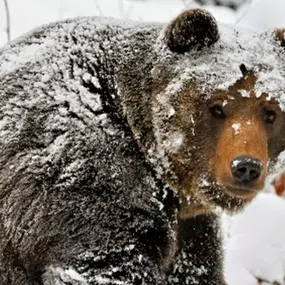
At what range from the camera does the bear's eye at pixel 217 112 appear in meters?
4.12

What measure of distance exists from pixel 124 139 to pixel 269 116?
63 cm

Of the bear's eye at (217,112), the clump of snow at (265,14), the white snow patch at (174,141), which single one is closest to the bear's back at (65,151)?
the white snow patch at (174,141)

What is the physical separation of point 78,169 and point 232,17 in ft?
22.9

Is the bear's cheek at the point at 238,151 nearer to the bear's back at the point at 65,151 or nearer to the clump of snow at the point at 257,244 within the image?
the bear's back at the point at 65,151

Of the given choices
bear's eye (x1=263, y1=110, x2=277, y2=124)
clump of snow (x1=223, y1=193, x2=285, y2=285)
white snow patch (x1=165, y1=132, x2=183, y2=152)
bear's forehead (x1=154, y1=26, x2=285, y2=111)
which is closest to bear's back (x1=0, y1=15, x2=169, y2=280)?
white snow patch (x1=165, y1=132, x2=183, y2=152)

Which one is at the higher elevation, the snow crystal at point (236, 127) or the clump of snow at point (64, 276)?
the snow crystal at point (236, 127)

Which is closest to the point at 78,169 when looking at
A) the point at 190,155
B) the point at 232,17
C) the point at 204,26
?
the point at 190,155

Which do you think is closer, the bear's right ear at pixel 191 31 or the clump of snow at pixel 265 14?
the bear's right ear at pixel 191 31

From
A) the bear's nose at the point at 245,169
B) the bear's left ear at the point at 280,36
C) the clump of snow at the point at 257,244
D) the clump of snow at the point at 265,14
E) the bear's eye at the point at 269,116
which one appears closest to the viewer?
the bear's nose at the point at 245,169

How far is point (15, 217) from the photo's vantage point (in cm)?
412

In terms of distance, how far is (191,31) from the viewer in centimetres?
420

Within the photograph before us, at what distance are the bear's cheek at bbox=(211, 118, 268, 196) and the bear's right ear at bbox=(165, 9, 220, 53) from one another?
39cm

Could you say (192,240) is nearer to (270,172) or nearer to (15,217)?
(270,172)

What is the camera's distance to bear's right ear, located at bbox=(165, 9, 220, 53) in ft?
13.7
